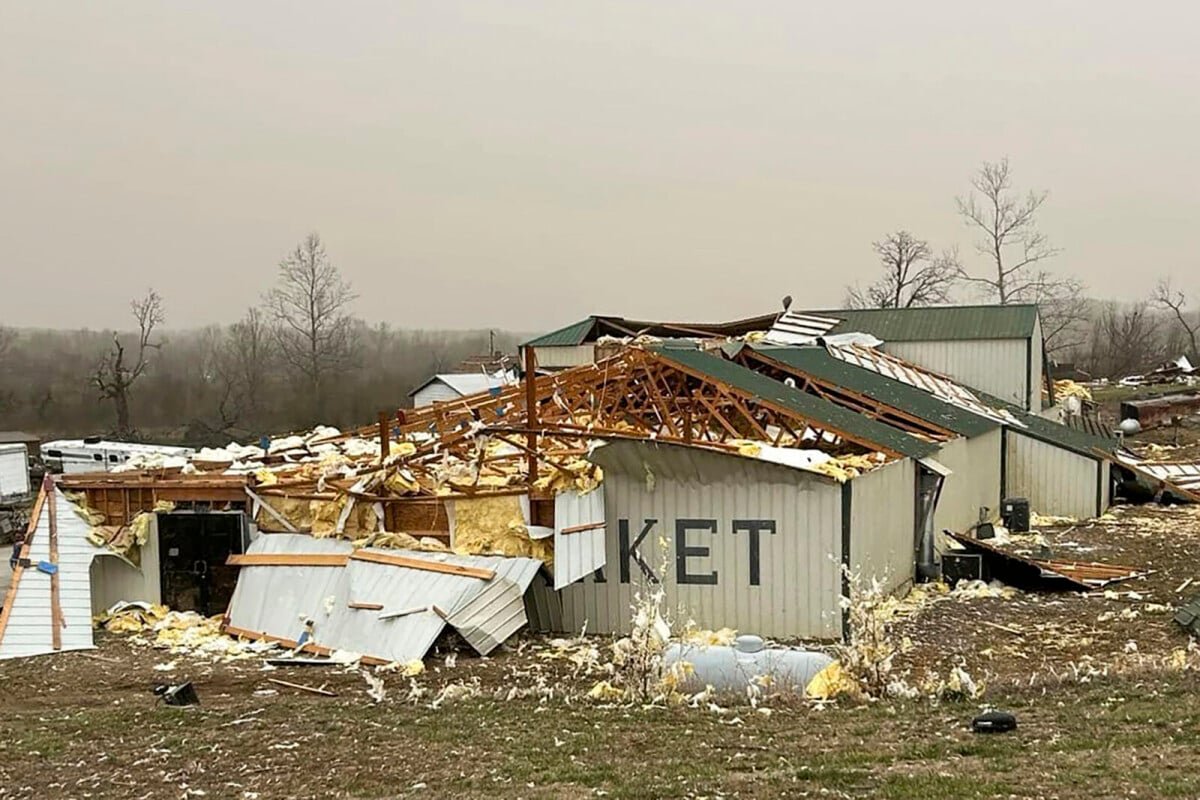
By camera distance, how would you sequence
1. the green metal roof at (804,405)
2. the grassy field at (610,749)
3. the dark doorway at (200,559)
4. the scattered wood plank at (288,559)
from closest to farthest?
the grassy field at (610,749) → the scattered wood plank at (288,559) → the green metal roof at (804,405) → the dark doorway at (200,559)

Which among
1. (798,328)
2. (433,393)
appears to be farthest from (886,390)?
(433,393)

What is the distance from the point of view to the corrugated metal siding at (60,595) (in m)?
14.4

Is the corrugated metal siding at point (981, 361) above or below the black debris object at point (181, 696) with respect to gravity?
above

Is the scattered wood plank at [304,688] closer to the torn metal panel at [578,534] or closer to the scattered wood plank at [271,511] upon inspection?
the torn metal panel at [578,534]

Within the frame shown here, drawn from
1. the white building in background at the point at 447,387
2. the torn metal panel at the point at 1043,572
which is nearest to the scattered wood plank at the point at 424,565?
the torn metal panel at the point at 1043,572

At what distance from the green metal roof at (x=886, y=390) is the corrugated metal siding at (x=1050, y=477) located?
1286 millimetres

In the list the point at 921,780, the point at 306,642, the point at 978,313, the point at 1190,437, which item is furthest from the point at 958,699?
the point at 1190,437

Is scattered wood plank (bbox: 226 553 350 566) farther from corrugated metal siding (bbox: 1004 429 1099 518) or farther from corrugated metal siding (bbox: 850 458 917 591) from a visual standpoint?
corrugated metal siding (bbox: 1004 429 1099 518)

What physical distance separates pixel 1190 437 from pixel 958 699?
3389 centimetres

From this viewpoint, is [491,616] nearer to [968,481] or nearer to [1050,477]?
[968,481]

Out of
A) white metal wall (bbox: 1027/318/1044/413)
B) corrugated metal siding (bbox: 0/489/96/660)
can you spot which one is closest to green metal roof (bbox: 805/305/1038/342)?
white metal wall (bbox: 1027/318/1044/413)

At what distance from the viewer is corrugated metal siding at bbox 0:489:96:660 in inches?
567

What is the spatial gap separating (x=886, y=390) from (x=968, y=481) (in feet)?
8.65

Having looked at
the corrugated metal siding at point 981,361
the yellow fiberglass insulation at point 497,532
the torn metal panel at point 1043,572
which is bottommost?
the torn metal panel at point 1043,572
